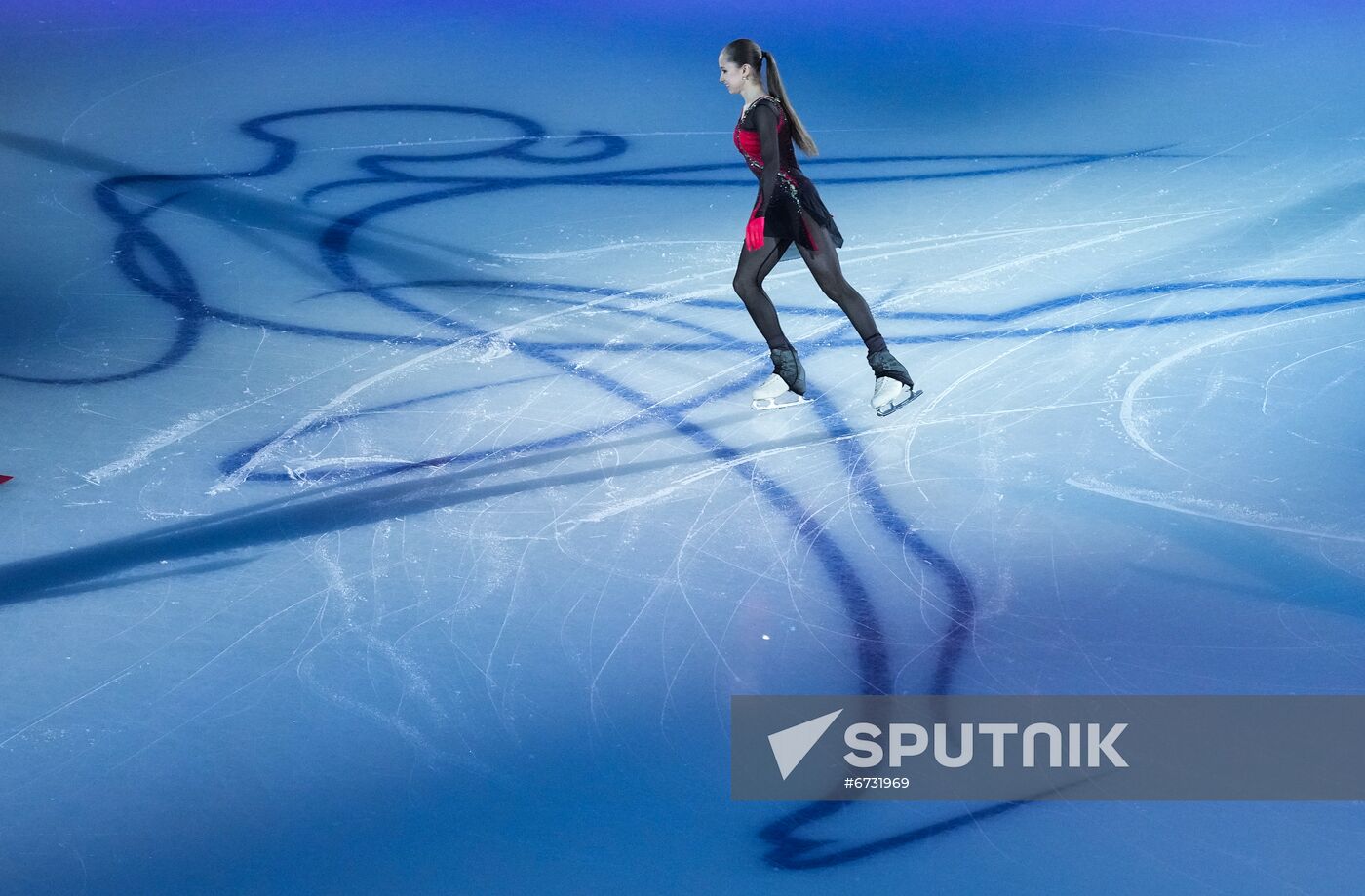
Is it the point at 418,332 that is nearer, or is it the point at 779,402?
the point at 779,402

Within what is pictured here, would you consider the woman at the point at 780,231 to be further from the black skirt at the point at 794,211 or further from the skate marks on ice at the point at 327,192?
the skate marks on ice at the point at 327,192

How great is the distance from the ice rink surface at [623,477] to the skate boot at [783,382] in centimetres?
8

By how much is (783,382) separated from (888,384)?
42 centimetres

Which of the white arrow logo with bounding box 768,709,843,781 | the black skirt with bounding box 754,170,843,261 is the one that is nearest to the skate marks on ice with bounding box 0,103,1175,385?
the black skirt with bounding box 754,170,843,261

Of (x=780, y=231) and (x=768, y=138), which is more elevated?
(x=768, y=138)

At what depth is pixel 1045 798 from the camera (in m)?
3.57

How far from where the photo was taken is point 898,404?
19.0ft

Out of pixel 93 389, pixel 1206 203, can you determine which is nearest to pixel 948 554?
pixel 93 389

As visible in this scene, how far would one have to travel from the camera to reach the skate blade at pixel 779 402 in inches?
231

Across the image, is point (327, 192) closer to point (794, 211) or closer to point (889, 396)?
point (794, 211)

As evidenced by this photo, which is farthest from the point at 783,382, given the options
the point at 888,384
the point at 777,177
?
the point at 777,177

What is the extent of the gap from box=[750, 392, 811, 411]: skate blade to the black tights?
0.21 metres

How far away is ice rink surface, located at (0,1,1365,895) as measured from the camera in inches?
139

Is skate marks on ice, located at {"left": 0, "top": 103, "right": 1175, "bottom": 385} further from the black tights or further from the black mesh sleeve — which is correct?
the black mesh sleeve
